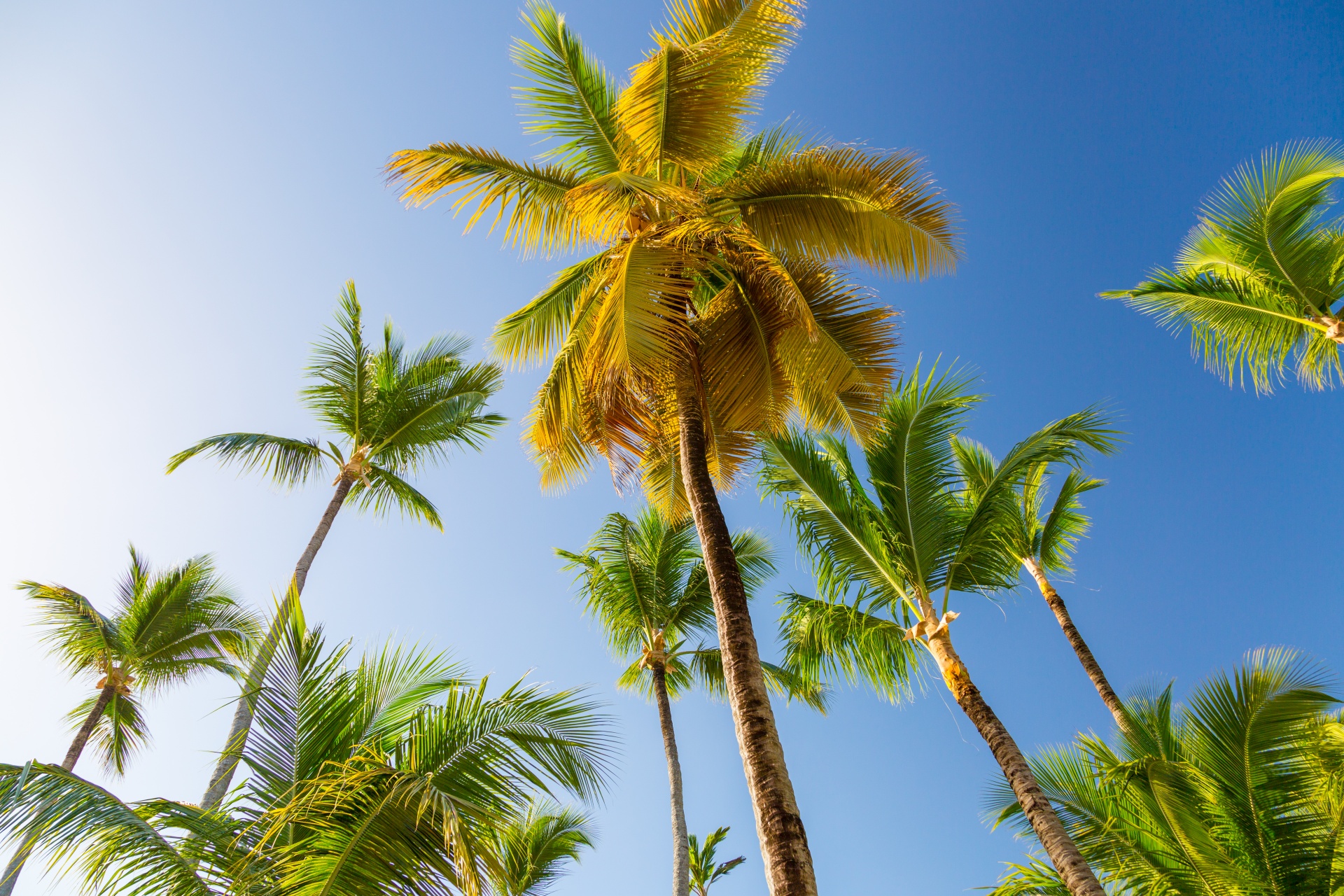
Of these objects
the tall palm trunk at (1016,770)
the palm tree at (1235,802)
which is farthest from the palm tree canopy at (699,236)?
the palm tree at (1235,802)

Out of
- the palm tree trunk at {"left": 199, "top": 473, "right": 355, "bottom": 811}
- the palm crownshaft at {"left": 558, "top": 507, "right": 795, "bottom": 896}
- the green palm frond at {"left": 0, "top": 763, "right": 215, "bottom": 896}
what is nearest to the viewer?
the green palm frond at {"left": 0, "top": 763, "right": 215, "bottom": 896}

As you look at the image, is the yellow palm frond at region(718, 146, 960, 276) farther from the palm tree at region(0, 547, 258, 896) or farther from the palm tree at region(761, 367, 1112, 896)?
the palm tree at region(0, 547, 258, 896)

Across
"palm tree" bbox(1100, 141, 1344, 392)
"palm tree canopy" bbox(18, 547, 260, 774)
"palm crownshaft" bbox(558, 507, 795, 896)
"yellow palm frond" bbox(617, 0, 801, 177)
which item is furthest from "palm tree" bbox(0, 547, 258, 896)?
"palm tree" bbox(1100, 141, 1344, 392)

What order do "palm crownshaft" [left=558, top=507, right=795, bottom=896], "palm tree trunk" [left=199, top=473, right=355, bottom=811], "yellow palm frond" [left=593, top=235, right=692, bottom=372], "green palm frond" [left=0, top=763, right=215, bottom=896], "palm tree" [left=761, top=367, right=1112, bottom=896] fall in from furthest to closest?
1. "palm crownshaft" [left=558, top=507, right=795, bottom=896]
2. "palm tree" [left=761, top=367, right=1112, bottom=896]
3. "yellow palm frond" [left=593, top=235, right=692, bottom=372]
4. "palm tree trunk" [left=199, top=473, right=355, bottom=811]
5. "green palm frond" [left=0, top=763, right=215, bottom=896]

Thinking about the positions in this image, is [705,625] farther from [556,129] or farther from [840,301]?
[556,129]

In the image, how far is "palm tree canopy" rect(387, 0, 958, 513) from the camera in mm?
7910

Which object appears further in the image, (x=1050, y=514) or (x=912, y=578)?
(x=1050, y=514)

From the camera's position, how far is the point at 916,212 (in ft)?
26.8

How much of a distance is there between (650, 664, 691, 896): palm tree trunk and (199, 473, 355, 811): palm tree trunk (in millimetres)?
6577

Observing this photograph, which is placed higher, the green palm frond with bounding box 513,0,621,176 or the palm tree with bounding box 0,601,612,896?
the green palm frond with bounding box 513,0,621,176

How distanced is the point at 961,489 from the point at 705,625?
20.8ft

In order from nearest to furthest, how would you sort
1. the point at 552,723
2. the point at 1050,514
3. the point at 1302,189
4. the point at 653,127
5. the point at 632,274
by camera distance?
the point at 552,723, the point at 632,274, the point at 653,127, the point at 1302,189, the point at 1050,514

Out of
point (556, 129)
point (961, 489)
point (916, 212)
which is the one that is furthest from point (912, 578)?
point (556, 129)

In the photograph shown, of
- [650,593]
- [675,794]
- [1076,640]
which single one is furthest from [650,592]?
[1076,640]
